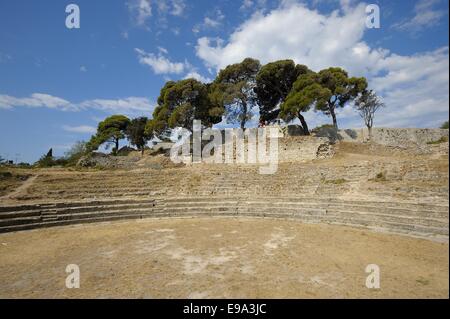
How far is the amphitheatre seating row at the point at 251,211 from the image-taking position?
8500mm

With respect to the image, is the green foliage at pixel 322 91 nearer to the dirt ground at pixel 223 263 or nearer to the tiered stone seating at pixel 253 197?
the tiered stone seating at pixel 253 197

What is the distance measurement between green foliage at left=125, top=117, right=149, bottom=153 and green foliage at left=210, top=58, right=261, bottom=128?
481 inches

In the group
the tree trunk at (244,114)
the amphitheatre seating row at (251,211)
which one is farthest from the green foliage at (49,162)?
the tree trunk at (244,114)

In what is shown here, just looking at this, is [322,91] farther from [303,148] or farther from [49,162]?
[49,162]

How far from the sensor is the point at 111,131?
39.2 metres

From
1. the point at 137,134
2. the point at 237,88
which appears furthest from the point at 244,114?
the point at 137,134

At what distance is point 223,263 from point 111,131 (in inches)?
1472

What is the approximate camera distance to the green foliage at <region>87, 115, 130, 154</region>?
38875 millimetres

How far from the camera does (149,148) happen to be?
123ft

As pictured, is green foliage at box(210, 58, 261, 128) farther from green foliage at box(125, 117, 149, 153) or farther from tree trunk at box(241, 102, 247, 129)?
green foliage at box(125, 117, 149, 153)
